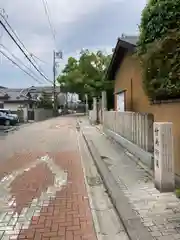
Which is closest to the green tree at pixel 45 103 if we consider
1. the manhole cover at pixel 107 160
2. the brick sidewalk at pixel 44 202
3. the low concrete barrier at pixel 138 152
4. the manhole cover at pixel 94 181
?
the low concrete barrier at pixel 138 152

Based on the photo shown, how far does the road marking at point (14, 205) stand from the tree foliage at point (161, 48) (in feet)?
10.5

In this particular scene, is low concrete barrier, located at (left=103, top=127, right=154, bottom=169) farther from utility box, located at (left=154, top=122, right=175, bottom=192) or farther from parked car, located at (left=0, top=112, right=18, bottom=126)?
parked car, located at (left=0, top=112, right=18, bottom=126)

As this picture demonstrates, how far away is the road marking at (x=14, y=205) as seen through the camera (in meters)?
4.67

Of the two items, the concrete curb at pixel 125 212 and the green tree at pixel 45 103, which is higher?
the green tree at pixel 45 103

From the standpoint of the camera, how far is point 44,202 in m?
5.93

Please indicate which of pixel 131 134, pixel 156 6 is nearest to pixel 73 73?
pixel 131 134

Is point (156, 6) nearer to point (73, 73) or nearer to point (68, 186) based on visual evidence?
point (68, 186)

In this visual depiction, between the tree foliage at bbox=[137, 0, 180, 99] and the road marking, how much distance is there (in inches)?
126

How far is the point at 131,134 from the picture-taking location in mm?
11250

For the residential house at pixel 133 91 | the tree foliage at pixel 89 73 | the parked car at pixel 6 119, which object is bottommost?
the parked car at pixel 6 119

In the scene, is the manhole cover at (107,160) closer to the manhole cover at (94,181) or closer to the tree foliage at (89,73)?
the manhole cover at (94,181)

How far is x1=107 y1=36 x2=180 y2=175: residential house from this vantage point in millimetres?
6816

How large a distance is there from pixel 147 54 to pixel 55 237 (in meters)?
4.67

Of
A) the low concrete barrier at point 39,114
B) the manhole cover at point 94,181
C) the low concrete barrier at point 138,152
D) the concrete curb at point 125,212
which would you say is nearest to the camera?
the concrete curb at point 125,212
